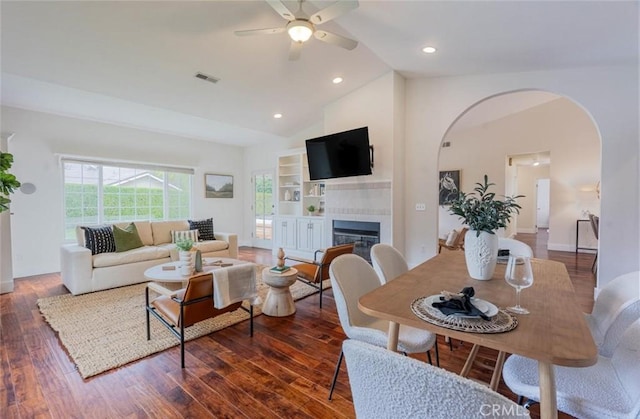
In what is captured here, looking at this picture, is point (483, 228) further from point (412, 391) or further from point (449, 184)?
point (449, 184)

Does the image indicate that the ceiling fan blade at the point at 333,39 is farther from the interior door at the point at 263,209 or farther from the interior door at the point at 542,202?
the interior door at the point at 542,202

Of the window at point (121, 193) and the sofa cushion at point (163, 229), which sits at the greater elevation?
the window at point (121, 193)

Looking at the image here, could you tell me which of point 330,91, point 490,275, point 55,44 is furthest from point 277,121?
point 490,275

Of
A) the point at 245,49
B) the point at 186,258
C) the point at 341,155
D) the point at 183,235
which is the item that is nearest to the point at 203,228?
the point at 183,235

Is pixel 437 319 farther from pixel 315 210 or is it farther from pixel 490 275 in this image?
pixel 315 210

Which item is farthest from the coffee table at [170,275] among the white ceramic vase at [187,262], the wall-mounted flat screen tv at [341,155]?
the wall-mounted flat screen tv at [341,155]

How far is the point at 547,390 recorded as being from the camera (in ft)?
3.24

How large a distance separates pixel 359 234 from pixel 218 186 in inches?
161

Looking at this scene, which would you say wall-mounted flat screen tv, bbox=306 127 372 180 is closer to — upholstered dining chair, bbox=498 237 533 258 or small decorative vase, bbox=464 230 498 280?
upholstered dining chair, bbox=498 237 533 258

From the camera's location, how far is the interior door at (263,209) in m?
7.36

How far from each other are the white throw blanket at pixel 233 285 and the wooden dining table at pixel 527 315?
138cm

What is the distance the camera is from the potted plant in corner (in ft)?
5.40

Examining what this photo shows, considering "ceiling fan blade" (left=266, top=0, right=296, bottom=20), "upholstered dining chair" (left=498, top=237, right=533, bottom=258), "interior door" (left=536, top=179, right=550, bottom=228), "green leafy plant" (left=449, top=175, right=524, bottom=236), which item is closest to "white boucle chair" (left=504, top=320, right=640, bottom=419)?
"green leafy plant" (left=449, top=175, right=524, bottom=236)

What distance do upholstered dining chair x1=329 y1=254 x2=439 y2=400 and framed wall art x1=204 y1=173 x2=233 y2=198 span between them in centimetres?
596
